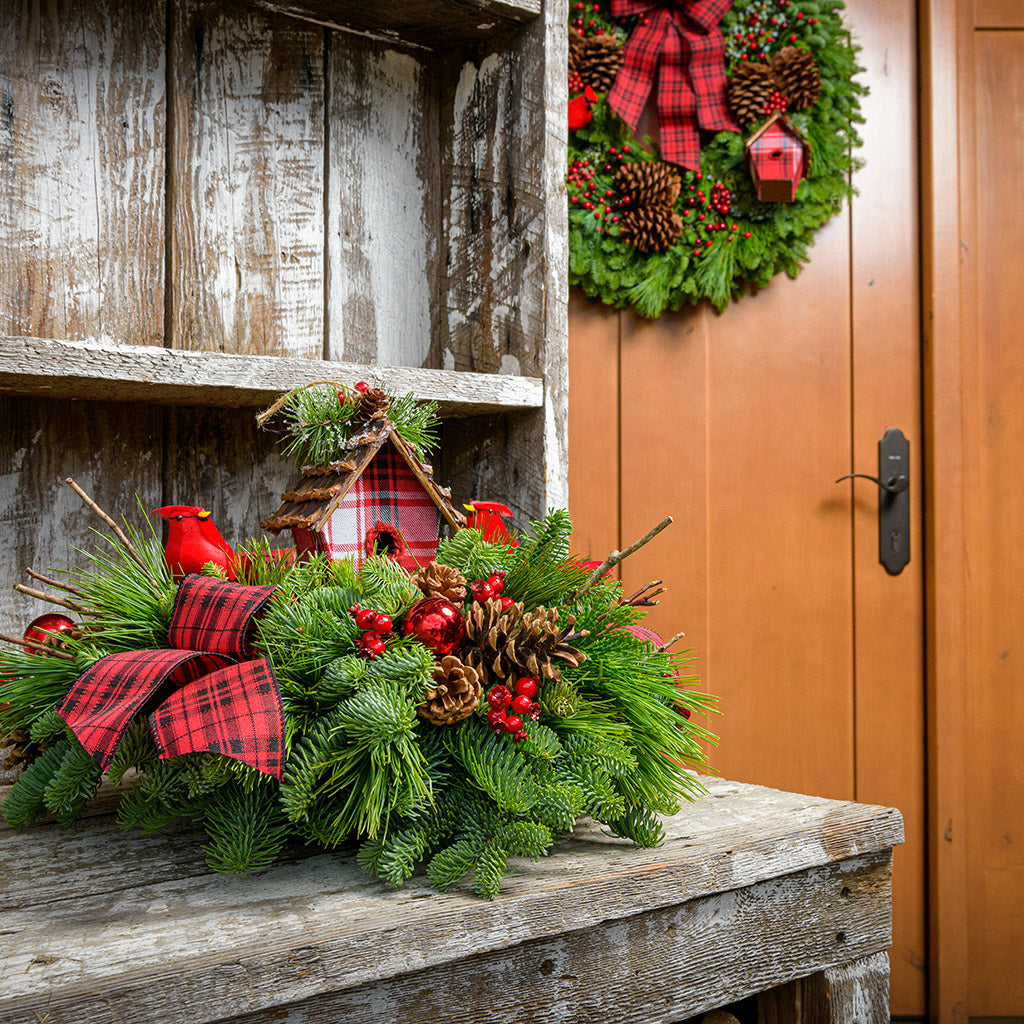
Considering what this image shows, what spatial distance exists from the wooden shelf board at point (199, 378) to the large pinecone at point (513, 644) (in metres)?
0.33

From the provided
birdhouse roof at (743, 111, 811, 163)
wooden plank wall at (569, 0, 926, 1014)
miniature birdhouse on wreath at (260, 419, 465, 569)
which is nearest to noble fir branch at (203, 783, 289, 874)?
miniature birdhouse on wreath at (260, 419, 465, 569)

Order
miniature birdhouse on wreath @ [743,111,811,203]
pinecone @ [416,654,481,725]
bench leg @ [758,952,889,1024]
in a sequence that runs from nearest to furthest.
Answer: pinecone @ [416,654,481,725] < bench leg @ [758,952,889,1024] < miniature birdhouse on wreath @ [743,111,811,203]

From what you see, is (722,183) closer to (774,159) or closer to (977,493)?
(774,159)

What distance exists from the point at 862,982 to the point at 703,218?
4.01 feet

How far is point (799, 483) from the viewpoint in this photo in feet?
5.57

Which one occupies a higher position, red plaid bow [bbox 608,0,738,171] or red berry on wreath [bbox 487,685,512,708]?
red plaid bow [bbox 608,0,738,171]

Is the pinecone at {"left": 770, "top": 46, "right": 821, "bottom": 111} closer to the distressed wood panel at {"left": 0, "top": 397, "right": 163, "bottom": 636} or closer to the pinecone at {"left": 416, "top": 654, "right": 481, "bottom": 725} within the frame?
the distressed wood panel at {"left": 0, "top": 397, "right": 163, "bottom": 636}

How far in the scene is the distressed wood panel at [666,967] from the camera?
497mm

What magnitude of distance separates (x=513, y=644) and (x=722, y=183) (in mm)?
1223

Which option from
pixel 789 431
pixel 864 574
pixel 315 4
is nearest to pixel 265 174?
pixel 315 4

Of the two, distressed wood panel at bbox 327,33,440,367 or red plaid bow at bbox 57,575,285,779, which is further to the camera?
distressed wood panel at bbox 327,33,440,367

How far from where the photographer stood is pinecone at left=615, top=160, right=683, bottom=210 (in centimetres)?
152

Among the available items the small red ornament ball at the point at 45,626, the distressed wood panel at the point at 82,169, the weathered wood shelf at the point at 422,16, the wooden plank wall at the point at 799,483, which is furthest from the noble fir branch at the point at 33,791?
the wooden plank wall at the point at 799,483

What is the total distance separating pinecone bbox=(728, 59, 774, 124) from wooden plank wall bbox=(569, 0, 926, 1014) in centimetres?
28
